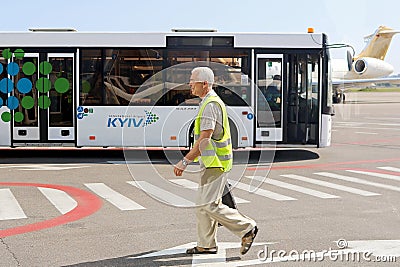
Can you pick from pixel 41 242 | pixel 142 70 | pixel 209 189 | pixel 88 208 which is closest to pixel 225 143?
pixel 209 189

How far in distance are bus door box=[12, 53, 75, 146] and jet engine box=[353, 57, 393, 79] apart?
3812cm

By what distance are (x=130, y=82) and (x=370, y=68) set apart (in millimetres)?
39464

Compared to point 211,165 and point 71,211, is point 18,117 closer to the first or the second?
point 71,211

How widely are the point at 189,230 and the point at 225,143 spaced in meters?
1.75

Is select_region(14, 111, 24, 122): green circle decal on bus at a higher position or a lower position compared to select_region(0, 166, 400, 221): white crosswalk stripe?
higher

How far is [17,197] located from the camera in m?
10.2

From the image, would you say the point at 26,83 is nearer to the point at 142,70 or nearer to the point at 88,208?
the point at 142,70

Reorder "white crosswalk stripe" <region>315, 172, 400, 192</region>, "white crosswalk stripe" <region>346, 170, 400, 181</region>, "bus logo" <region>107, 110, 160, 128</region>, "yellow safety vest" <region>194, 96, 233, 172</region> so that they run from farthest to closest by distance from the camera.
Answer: "bus logo" <region>107, 110, 160, 128</region> < "white crosswalk stripe" <region>346, 170, 400, 181</region> < "white crosswalk stripe" <region>315, 172, 400, 192</region> < "yellow safety vest" <region>194, 96, 233, 172</region>

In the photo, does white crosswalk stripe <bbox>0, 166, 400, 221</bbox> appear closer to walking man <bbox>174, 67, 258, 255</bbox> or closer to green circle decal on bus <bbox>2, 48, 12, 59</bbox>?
walking man <bbox>174, 67, 258, 255</bbox>

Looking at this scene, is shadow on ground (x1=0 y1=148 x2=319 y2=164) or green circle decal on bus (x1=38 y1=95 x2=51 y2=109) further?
shadow on ground (x1=0 y1=148 x2=319 y2=164)

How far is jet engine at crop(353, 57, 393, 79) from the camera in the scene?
49969 millimetres

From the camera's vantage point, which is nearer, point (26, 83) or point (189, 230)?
point (189, 230)

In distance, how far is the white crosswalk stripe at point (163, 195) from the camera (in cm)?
975

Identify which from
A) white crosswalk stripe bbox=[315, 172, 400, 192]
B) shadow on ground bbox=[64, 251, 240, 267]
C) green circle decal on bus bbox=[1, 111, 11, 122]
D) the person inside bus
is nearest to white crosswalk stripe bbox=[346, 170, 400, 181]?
white crosswalk stripe bbox=[315, 172, 400, 192]
